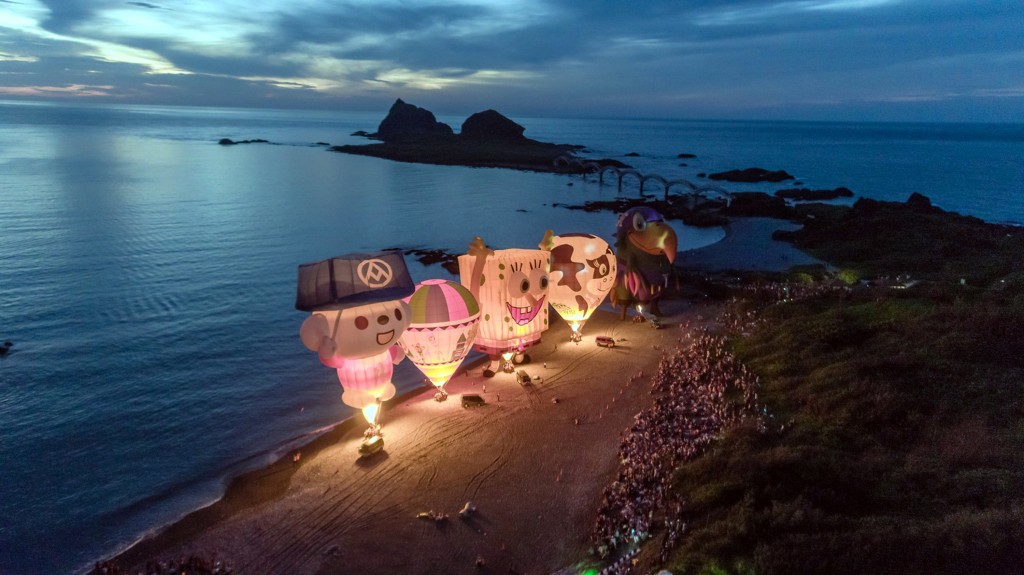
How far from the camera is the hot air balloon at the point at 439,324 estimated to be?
1202cm

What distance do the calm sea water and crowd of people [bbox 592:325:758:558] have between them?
697 centimetres

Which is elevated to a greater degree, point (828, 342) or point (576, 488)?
point (828, 342)

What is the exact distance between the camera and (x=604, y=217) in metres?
43.8

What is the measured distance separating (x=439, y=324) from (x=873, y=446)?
8.29m

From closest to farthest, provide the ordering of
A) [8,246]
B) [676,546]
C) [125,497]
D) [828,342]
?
1. [676,546]
2. [125,497]
3. [828,342]
4. [8,246]

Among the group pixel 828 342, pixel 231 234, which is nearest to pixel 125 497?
pixel 828 342

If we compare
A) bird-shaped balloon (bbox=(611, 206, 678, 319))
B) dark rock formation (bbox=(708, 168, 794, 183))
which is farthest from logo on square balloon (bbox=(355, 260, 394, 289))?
dark rock formation (bbox=(708, 168, 794, 183))

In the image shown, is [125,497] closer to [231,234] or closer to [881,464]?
[881,464]

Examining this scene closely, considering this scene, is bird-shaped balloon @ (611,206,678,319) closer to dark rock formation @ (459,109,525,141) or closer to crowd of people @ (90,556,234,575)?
crowd of people @ (90,556,234,575)

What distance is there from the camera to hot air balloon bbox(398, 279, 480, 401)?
1202cm

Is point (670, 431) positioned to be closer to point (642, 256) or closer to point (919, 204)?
point (642, 256)

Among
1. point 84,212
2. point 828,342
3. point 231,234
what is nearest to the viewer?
point 828,342

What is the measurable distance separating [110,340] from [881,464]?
20920 millimetres

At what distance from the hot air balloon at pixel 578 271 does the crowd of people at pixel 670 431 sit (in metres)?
2.66
